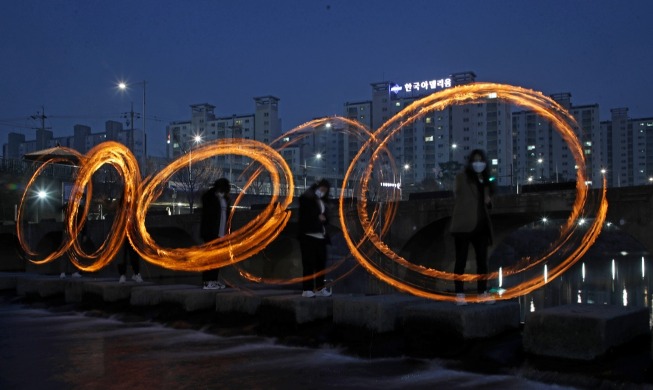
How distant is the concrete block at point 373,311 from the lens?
10078 millimetres

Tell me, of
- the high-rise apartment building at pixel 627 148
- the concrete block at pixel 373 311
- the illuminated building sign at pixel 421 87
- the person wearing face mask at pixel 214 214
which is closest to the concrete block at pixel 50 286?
the person wearing face mask at pixel 214 214

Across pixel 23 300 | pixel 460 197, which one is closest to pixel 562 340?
pixel 460 197

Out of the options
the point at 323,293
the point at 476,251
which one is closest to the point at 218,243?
the point at 323,293

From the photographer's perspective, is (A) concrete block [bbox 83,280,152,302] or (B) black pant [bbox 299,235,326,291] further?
(A) concrete block [bbox 83,280,152,302]

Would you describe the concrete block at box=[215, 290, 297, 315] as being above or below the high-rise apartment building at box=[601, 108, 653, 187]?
below

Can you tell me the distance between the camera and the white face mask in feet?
32.7

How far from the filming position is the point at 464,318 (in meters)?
8.81

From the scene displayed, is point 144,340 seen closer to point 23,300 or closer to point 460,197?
point 460,197

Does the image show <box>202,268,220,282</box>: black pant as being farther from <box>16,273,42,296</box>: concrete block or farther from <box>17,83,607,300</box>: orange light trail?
<box>16,273,42,296</box>: concrete block

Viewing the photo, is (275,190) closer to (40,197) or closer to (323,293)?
(323,293)

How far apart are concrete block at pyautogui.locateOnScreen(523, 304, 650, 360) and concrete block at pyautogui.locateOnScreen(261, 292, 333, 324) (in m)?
3.93

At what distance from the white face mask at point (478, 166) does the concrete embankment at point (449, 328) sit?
6.41 feet

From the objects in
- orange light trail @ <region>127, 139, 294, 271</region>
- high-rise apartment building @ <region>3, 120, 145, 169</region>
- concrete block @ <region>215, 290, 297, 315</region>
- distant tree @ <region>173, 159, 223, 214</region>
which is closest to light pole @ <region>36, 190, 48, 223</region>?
distant tree @ <region>173, 159, 223, 214</region>

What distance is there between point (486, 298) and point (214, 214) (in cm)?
678
